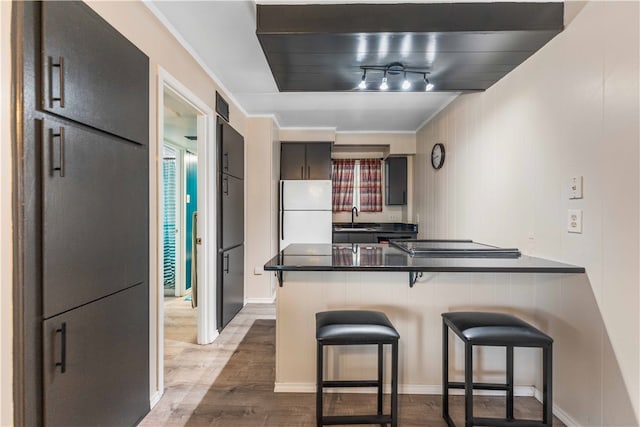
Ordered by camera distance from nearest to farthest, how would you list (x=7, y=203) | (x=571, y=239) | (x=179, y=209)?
1. (x=7, y=203)
2. (x=571, y=239)
3. (x=179, y=209)

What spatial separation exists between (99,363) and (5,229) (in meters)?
0.76

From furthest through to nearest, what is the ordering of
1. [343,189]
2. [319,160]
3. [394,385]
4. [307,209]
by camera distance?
[343,189], [319,160], [307,209], [394,385]

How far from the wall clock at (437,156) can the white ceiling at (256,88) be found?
435 mm

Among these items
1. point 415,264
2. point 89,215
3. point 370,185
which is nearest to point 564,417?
point 415,264

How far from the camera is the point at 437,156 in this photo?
405 centimetres

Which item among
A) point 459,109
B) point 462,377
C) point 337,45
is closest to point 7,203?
point 337,45

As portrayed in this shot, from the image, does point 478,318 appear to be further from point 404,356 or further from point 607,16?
point 607,16

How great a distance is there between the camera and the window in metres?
5.68

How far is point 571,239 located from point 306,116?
3279 millimetres

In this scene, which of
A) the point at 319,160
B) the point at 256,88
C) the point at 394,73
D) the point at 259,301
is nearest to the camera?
the point at 394,73

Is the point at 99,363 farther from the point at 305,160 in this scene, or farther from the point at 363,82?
the point at 305,160

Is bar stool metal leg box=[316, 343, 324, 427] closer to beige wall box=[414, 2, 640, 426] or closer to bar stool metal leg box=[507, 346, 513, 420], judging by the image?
bar stool metal leg box=[507, 346, 513, 420]

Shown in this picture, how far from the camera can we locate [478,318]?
5.89 ft

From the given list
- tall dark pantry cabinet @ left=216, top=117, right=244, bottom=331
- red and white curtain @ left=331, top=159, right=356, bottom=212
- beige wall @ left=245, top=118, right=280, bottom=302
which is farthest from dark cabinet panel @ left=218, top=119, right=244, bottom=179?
red and white curtain @ left=331, top=159, right=356, bottom=212
